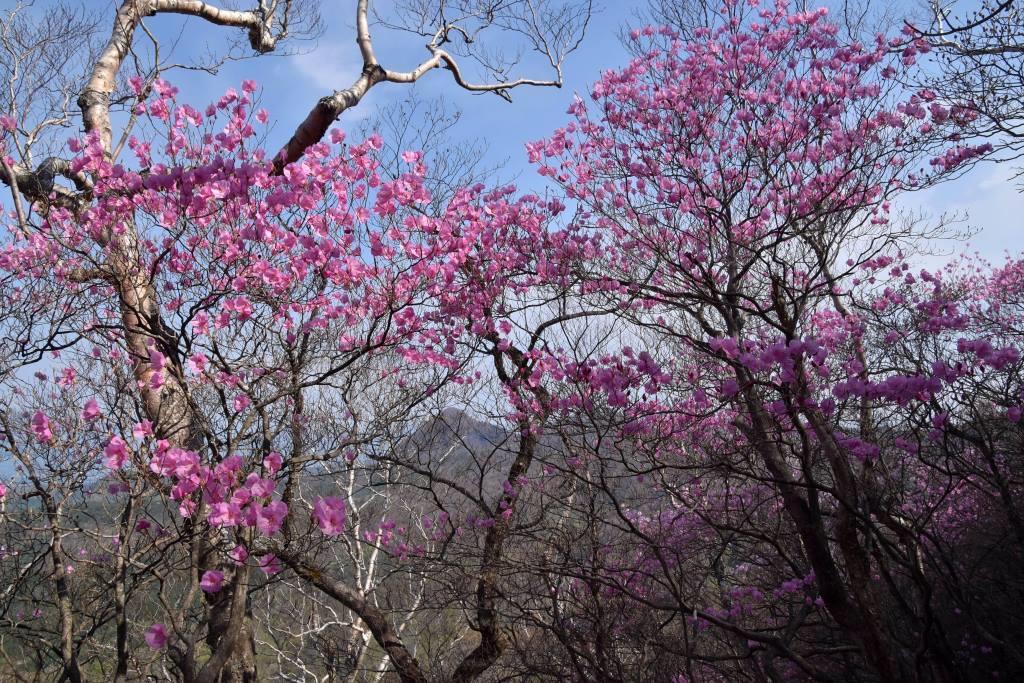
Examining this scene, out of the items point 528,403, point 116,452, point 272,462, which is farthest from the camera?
point 528,403

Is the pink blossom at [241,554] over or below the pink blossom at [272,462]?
below

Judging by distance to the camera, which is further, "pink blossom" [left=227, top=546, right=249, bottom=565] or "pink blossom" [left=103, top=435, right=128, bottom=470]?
"pink blossom" [left=227, top=546, right=249, bottom=565]

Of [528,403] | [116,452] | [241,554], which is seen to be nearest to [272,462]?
[241,554]

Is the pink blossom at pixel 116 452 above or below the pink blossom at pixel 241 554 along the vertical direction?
above

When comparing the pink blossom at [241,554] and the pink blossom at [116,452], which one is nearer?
the pink blossom at [116,452]

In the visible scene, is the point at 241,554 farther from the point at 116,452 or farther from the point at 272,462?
the point at 116,452

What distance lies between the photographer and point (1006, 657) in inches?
184

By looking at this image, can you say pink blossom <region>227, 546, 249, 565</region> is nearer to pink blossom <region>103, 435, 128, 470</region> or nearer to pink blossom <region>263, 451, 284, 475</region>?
pink blossom <region>263, 451, 284, 475</region>

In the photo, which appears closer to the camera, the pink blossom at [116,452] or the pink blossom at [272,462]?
the pink blossom at [116,452]

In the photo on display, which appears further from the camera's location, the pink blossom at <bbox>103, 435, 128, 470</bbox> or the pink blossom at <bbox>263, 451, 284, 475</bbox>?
the pink blossom at <bbox>263, 451, 284, 475</bbox>

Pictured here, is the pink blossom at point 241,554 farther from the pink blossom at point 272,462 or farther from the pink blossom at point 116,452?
the pink blossom at point 116,452

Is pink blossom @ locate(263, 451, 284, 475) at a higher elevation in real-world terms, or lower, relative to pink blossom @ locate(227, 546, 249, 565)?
higher

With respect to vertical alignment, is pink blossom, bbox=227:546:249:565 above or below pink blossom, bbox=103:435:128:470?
below

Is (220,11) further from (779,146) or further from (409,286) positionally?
(779,146)
